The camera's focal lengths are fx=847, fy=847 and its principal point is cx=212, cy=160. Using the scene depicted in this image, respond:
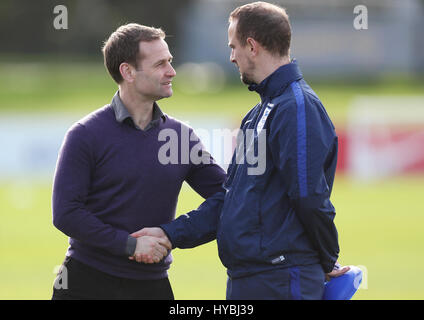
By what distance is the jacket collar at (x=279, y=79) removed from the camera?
451 cm

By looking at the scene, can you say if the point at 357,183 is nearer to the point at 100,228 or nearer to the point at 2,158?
the point at 2,158

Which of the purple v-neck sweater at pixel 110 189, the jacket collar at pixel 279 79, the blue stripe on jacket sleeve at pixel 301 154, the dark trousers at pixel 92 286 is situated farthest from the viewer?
the dark trousers at pixel 92 286

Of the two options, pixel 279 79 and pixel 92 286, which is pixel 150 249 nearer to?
pixel 92 286

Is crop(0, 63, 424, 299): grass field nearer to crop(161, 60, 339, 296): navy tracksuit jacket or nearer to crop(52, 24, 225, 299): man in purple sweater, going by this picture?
crop(52, 24, 225, 299): man in purple sweater

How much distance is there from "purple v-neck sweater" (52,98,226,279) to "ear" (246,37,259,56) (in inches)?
33.6

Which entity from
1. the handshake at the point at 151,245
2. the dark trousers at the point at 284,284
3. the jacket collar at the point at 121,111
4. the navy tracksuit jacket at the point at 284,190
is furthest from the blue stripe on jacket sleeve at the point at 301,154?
the jacket collar at the point at 121,111

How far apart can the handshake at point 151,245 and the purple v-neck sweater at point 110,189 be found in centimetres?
7

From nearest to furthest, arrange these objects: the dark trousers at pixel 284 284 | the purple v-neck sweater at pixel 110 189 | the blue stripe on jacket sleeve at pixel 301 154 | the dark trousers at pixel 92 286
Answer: the blue stripe on jacket sleeve at pixel 301 154 < the dark trousers at pixel 284 284 < the purple v-neck sweater at pixel 110 189 < the dark trousers at pixel 92 286

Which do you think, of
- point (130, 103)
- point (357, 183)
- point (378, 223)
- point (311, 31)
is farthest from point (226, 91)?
point (130, 103)

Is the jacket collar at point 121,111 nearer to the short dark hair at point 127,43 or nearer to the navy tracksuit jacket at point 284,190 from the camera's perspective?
the short dark hair at point 127,43

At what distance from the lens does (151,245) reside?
4.85 m

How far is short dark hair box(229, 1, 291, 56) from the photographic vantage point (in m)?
4.50

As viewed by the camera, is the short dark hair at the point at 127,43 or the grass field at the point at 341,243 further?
the grass field at the point at 341,243

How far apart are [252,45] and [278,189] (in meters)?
0.79
